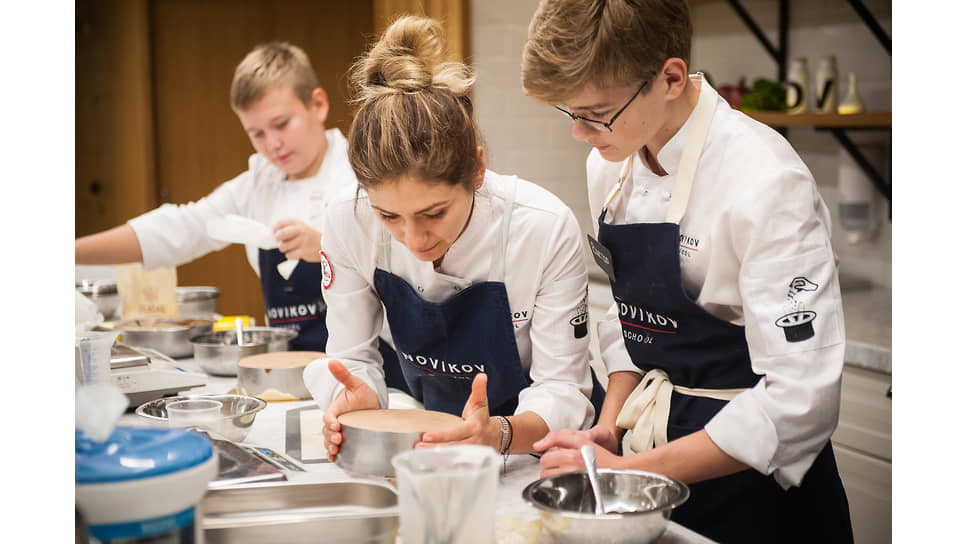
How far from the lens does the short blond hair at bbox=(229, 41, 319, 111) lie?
7.64 feet

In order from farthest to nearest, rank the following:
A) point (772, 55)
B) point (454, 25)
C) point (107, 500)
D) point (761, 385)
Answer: point (454, 25) → point (772, 55) → point (761, 385) → point (107, 500)

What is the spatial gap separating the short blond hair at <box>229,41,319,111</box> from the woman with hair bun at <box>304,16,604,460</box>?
84cm

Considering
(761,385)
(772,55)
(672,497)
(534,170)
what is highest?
(772,55)

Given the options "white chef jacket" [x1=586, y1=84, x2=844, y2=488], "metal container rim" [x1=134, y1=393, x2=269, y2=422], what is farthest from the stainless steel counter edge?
"metal container rim" [x1=134, y1=393, x2=269, y2=422]

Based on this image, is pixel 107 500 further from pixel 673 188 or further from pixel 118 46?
pixel 118 46

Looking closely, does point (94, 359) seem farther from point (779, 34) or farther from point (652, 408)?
point (779, 34)

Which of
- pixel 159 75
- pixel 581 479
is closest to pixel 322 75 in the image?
pixel 159 75

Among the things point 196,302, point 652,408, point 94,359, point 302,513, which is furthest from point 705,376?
point 196,302

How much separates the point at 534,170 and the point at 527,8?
2.24ft

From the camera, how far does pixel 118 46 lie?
17.0 ft

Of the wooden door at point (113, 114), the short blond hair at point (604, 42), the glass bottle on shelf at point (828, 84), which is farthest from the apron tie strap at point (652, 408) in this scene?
the wooden door at point (113, 114)

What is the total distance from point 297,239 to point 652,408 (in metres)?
1.04

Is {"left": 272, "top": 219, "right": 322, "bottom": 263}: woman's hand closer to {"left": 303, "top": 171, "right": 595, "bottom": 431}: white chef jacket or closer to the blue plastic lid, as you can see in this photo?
{"left": 303, "top": 171, "right": 595, "bottom": 431}: white chef jacket

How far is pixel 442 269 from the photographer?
1615mm
